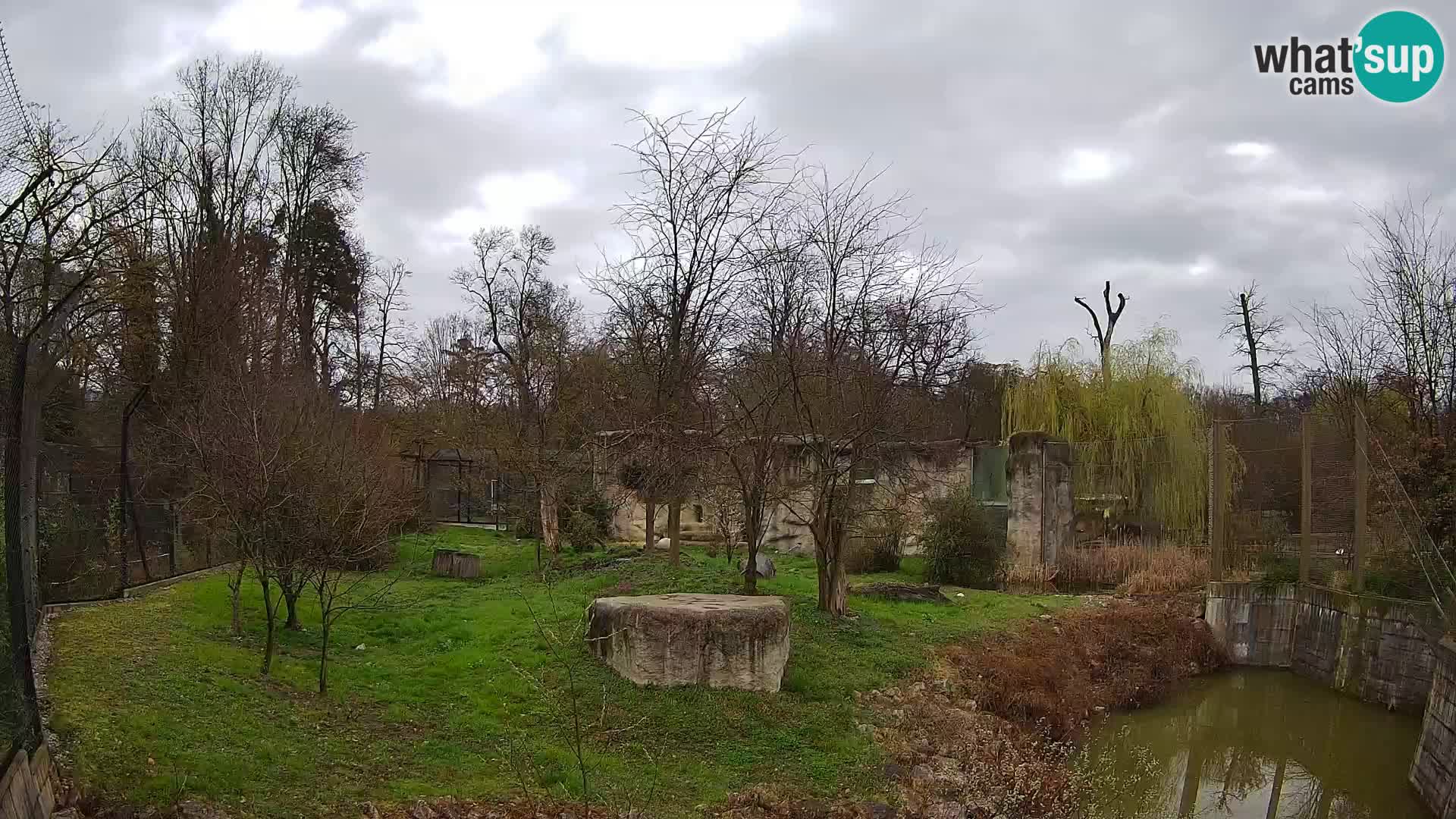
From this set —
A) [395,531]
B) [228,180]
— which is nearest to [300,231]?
[228,180]

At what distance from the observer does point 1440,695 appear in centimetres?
920

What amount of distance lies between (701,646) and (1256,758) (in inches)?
288

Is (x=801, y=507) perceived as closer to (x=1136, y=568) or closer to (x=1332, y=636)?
(x=1136, y=568)

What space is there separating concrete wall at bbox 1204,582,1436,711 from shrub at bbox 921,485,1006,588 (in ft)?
13.8

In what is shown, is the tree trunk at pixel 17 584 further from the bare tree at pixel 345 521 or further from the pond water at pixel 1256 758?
the pond water at pixel 1256 758

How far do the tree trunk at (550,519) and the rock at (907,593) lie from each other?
7341mm

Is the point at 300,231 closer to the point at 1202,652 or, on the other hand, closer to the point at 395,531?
the point at 395,531

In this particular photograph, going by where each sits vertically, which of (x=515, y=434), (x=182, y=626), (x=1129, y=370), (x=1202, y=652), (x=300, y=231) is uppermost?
(x=300, y=231)

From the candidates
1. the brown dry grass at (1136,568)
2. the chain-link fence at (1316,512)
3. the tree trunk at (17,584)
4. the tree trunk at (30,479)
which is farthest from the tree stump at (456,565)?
the chain-link fence at (1316,512)

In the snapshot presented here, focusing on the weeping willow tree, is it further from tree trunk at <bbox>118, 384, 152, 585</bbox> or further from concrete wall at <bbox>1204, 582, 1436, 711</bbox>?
tree trunk at <bbox>118, 384, 152, 585</bbox>

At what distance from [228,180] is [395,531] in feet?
30.4

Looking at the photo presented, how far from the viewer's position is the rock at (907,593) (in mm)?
15953

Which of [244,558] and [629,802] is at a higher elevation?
[244,558]

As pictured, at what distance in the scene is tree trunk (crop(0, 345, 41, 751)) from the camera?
5578 millimetres
